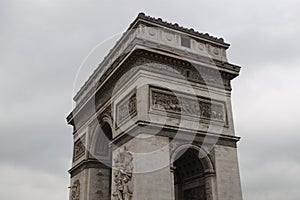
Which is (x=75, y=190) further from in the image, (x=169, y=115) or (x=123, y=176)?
(x=169, y=115)

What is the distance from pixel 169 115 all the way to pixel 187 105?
1060 millimetres

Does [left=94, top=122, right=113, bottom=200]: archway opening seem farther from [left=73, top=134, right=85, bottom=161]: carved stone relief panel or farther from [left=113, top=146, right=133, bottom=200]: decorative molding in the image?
[left=113, top=146, right=133, bottom=200]: decorative molding

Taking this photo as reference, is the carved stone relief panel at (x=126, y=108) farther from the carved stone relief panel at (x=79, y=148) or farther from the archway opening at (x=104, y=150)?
the carved stone relief panel at (x=79, y=148)

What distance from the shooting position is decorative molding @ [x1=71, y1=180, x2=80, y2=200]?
65.3ft

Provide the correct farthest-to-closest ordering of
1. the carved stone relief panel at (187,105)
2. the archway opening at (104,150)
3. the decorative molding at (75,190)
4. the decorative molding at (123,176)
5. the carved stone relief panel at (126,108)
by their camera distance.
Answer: the decorative molding at (75,190) → the archway opening at (104,150) → the carved stone relief panel at (126,108) → the carved stone relief panel at (187,105) → the decorative molding at (123,176)

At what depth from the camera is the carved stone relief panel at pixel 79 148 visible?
67.7ft

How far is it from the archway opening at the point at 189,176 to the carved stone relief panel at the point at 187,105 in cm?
157

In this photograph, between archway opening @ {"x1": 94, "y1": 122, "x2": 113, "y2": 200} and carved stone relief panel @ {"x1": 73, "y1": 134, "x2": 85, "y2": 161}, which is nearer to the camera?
archway opening @ {"x1": 94, "y1": 122, "x2": 113, "y2": 200}

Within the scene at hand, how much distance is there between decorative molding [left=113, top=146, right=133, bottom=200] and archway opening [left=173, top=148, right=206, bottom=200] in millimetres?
1983

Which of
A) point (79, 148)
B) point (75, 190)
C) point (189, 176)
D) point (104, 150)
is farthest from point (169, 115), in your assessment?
point (75, 190)

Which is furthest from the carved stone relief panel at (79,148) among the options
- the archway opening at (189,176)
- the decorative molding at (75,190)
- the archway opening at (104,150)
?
the archway opening at (189,176)

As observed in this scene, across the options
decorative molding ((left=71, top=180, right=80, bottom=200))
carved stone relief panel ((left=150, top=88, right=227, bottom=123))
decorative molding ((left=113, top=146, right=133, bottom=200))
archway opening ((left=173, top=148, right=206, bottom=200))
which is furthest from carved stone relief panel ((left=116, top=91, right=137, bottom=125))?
decorative molding ((left=71, top=180, right=80, bottom=200))

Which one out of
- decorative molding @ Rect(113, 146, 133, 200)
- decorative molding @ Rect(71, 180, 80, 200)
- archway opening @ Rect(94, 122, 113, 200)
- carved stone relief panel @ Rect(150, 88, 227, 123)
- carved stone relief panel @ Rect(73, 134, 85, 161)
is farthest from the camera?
carved stone relief panel @ Rect(73, 134, 85, 161)

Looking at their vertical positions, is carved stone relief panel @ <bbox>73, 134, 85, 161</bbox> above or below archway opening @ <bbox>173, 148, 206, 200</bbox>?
above
